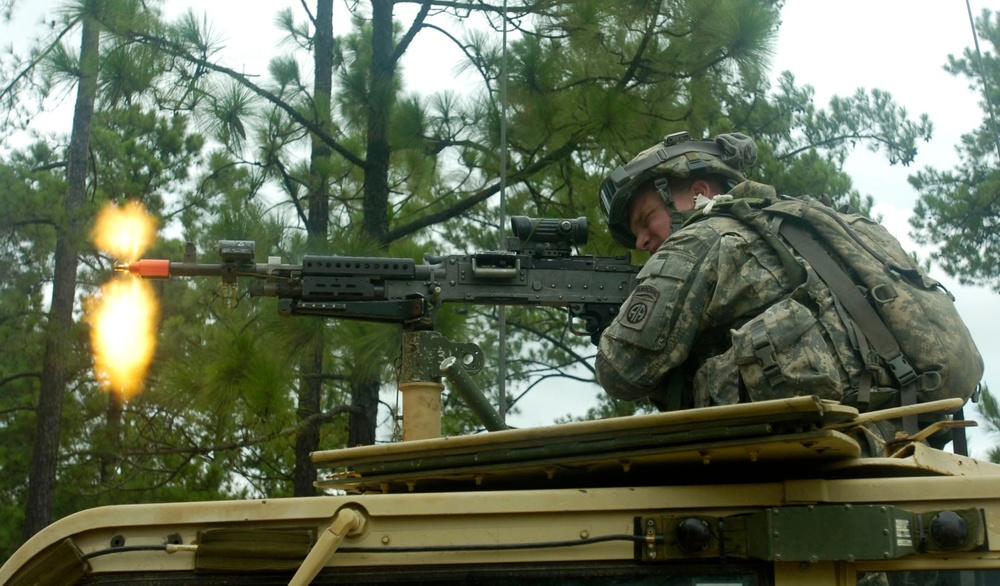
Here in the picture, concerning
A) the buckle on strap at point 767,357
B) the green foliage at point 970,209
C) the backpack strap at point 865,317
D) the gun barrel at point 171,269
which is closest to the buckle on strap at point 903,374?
the backpack strap at point 865,317

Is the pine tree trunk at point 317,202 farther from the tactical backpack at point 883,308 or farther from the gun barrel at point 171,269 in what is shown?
the tactical backpack at point 883,308

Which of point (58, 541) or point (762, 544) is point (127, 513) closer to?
point (58, 541)

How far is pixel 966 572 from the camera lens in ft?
6.42

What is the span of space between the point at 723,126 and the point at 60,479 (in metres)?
7.24

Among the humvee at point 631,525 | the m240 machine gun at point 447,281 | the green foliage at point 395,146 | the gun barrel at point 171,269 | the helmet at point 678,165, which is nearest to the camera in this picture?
the humvee at point 631,525

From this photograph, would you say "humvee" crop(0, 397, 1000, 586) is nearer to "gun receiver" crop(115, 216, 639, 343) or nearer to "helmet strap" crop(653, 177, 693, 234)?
"helmet strap" crop(653, 177, 693, 234)

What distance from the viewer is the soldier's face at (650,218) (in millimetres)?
3748

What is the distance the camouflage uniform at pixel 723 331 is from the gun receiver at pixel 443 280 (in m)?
1.49

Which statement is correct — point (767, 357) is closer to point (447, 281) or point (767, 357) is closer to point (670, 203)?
point (670, 203)

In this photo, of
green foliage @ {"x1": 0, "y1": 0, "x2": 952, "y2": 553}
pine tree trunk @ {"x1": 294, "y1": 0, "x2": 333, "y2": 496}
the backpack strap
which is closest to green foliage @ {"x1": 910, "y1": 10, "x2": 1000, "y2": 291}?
green foliage @ {"x1": 0, "y1": 0, "x2": 952, "y2": 553}

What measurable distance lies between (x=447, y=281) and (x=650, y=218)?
1192mm

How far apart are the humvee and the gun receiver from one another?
253cm

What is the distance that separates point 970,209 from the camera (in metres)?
10.8

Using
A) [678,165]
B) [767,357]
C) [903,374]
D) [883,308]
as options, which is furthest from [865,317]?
[678,165]
